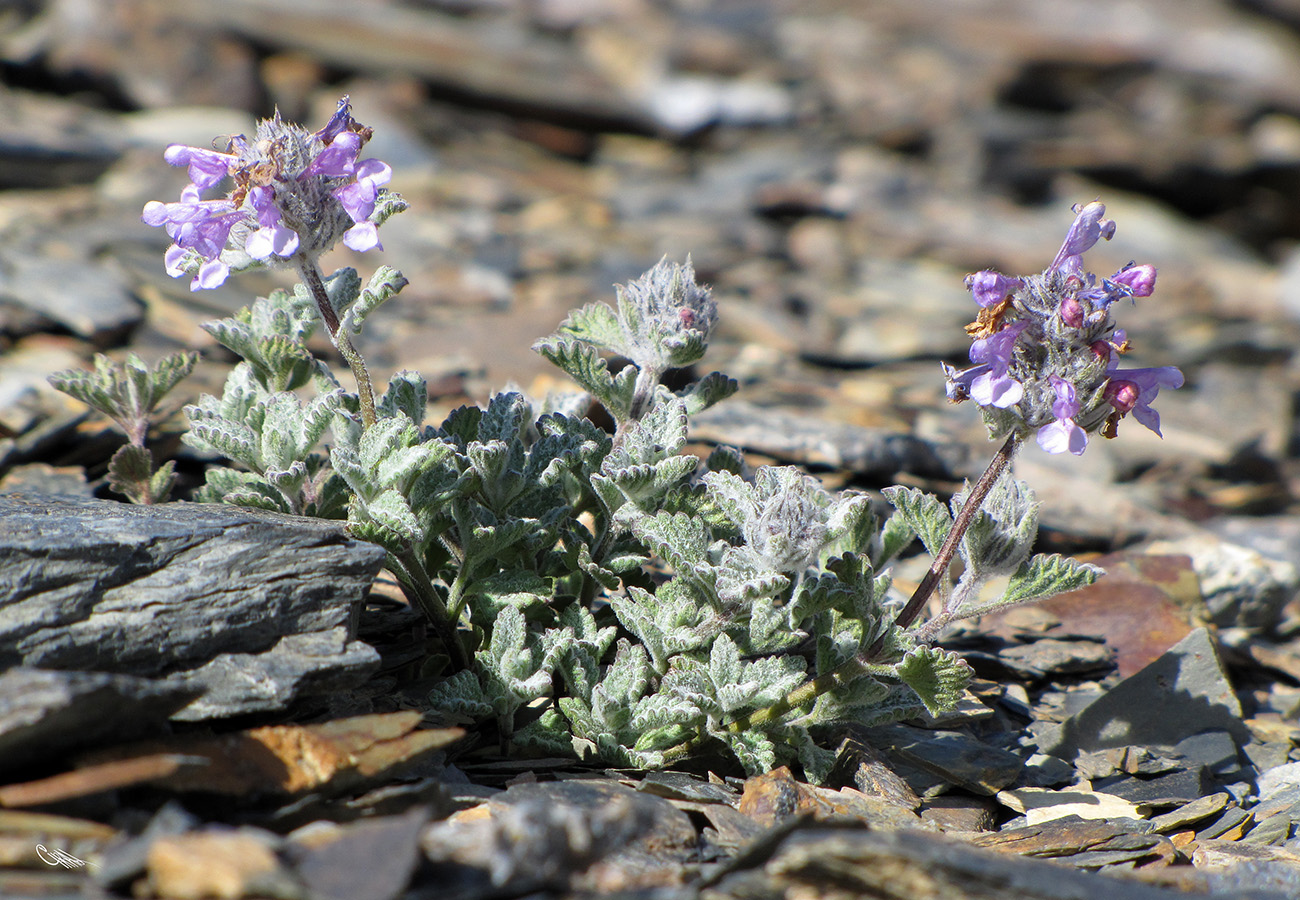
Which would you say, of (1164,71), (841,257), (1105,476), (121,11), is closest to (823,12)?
(1164,71)

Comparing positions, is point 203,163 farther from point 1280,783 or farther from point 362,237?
point 1280,783

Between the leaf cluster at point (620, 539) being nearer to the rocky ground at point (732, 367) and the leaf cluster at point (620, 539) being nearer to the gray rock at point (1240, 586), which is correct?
the rocky ground at point (732, 367)

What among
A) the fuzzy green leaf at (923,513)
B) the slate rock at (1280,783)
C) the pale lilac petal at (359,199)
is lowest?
the slate rock at (1280,783)

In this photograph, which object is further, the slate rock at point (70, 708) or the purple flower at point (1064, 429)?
the purple flower at point (1064, 429)

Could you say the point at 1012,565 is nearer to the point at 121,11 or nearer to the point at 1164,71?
the point at 121,11

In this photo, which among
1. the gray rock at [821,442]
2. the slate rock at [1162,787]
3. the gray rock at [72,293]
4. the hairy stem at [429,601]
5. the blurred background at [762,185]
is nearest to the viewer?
the hairy stem at [429,601]

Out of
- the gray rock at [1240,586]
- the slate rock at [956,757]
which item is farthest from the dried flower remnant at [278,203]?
the gray rock at [1240,586]

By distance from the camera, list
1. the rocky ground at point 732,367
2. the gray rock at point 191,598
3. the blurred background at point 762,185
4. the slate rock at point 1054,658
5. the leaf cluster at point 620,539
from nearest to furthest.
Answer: the rocky ground at point 732,367
the gray rock at point 191,598
the leaf cluster at point 620,539
the slate rock at point 1054,658
the blurred background at point 762,185
